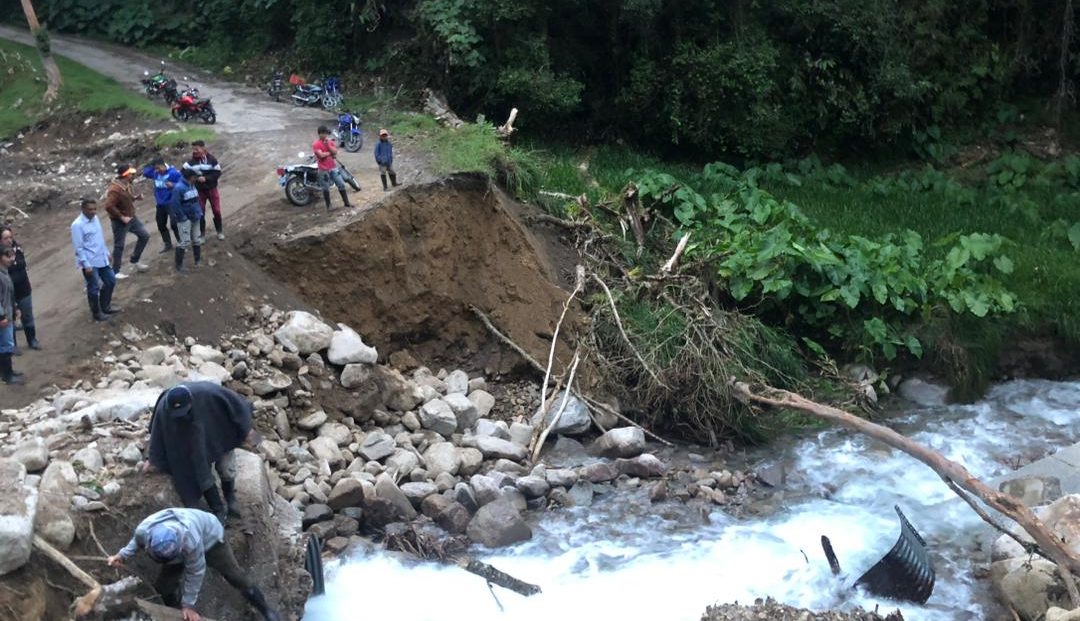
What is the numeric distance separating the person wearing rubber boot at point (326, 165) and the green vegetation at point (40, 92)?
6.52 metres

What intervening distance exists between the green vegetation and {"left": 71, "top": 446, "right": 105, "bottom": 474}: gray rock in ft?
35.8

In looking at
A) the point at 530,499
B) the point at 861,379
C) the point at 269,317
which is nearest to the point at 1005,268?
the point at 861,379

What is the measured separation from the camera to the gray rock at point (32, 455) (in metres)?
8.28

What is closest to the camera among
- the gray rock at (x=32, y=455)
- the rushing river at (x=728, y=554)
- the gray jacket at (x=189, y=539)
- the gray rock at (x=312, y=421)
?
the gray jacket at (x=189, y=539)

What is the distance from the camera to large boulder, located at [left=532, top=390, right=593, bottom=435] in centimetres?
1255

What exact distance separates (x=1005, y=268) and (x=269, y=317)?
9.36 metres

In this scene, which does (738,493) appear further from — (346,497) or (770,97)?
(770,97)

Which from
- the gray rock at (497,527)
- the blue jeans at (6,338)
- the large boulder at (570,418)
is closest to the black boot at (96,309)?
the blue jeans at (6,338)

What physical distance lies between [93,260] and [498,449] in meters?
4.47

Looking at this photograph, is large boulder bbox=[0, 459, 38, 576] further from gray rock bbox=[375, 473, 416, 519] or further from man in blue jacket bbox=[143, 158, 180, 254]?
man in blue jacket bbox=[143, 158, 180, 254]

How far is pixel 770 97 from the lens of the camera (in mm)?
18984

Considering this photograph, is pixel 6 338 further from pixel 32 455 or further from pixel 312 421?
pixel 312 421

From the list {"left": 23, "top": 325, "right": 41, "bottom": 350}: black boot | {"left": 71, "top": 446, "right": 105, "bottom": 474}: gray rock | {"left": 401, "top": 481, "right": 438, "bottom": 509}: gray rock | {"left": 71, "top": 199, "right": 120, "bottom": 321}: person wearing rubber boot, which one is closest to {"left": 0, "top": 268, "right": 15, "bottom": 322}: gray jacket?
{"left": 23, "top": 325, "right": 41, "bottom": 350}: black boot

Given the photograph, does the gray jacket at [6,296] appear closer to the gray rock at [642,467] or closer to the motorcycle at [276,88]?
the gray rock at [642,467]
